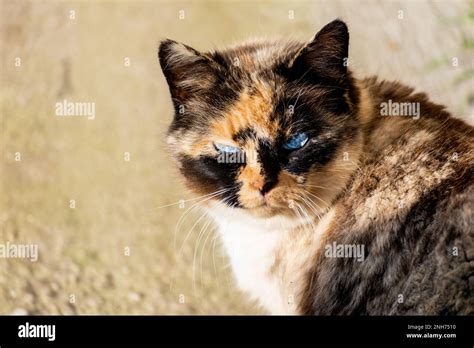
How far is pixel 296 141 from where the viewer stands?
2635 mm

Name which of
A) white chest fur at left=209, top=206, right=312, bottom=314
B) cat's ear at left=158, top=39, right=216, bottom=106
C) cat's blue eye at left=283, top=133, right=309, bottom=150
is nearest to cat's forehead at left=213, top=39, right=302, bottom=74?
cat's ear at left=158, top=39, right=216, bottom=106

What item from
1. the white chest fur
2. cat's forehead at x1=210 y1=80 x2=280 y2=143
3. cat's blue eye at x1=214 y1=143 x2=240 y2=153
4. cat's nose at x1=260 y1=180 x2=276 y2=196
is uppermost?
cat's forehead at x1=210 y1=80 x2=280 y2=143

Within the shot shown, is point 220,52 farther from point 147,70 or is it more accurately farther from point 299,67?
point 147,70

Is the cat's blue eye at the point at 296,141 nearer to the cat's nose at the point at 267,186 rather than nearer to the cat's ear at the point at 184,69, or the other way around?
the cat's nose at the point at 267,186

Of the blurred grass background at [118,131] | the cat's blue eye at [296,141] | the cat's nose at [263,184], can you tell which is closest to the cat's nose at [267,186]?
the cat's nose at [263,184]

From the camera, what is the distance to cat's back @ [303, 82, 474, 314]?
233 centimetres

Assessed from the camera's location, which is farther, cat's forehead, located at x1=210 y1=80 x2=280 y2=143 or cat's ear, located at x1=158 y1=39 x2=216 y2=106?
cat's ear, located at x1=158 y1=39 x2=216 y2=106

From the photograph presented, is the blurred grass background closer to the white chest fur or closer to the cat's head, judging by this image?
the white chest fur

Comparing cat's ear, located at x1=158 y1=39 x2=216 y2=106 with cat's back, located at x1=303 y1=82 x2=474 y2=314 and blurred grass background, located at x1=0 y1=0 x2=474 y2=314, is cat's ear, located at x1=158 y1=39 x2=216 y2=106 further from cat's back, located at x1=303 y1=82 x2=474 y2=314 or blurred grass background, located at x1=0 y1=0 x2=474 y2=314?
cat's back, located at x1=303 y1=82 x2=474 y2=314

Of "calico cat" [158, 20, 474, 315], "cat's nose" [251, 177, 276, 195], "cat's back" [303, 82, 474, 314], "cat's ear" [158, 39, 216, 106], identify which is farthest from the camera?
"cat's ear" [158, 39, 216, 106]

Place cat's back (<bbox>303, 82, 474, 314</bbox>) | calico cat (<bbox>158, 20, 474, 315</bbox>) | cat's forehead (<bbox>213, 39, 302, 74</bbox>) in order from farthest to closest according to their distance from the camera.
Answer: cat's forehead (<bbox>213, 39, 302, 74</bbox>) → calico cat (<bbox>158, 20, 474, 315</bbox>) → cat's back (<bbox>303, 82, 474, 314</bbox>)

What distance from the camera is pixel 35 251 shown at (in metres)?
4.10

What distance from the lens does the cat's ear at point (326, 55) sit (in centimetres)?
265

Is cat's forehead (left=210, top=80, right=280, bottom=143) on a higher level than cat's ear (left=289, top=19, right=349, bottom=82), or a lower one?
lower
